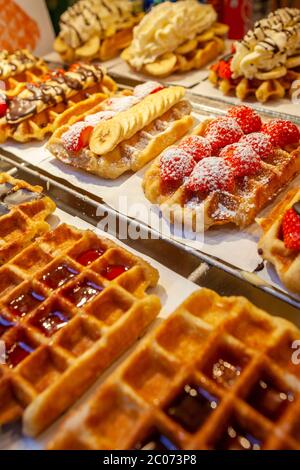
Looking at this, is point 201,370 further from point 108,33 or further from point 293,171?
point 108,33

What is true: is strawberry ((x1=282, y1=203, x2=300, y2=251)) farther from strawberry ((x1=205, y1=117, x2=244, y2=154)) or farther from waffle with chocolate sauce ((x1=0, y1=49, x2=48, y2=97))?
waffle with chocolate sauce ((x1=0, y1=49, x2=48, y2=97))

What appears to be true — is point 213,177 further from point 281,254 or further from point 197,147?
point 281,254

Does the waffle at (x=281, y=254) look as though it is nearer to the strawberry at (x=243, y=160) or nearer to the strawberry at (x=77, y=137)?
the strawberry at (x=243, y=160)

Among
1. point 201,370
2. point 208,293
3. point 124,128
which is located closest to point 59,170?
point 124,128

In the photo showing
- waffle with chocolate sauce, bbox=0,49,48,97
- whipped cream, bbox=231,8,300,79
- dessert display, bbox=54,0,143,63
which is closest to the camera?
whipped cream, bbox=231,8,300,79

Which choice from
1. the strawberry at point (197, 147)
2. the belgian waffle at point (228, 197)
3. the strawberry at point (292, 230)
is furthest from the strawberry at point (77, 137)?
the strawberry at point (292, 230)

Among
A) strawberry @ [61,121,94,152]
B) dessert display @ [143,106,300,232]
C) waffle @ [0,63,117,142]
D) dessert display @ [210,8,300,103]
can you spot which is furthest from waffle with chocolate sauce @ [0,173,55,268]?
dessert display @ [210,8,300,103]
